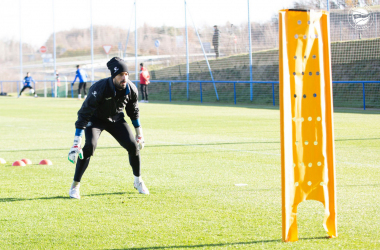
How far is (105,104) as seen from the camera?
20.7 feet

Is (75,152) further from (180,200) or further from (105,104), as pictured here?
(180,200)

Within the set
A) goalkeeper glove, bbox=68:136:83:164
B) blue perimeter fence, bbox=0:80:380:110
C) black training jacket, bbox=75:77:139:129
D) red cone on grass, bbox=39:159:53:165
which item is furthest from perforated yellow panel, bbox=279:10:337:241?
blue perimeter fence, bbox=0:80:380:110

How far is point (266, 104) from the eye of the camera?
1061 inches

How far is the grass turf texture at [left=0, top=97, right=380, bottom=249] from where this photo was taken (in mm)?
4684

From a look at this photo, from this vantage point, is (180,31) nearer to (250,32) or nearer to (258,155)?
(250,32)

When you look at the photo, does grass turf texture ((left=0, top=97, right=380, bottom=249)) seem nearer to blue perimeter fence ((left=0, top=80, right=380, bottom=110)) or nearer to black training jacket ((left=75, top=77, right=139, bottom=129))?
black training jacket ((left=75, top=77, right=139, bottom=129))

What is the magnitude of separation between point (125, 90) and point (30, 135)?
8741mm

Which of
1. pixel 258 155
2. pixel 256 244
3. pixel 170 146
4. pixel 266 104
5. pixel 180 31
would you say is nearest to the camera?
pixel 256 244

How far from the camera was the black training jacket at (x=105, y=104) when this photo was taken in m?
6.12

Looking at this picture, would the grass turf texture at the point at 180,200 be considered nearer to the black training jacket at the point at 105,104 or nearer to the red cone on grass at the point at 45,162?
the red cone on grass at the point at 45,162

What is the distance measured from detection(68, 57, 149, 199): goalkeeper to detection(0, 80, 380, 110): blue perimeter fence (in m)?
17.2

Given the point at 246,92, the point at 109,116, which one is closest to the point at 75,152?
the point at 109,116

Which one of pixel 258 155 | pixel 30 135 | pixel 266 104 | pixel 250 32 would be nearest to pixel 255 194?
pixel 258 155

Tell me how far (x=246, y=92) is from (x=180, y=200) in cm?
2338
